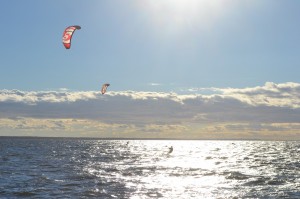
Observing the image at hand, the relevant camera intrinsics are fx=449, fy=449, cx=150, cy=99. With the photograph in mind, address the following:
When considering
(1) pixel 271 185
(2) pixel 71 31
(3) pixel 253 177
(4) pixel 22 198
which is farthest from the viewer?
(3) pixel 253 177

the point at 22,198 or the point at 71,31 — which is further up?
the point at 71,31

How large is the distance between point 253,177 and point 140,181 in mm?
12148

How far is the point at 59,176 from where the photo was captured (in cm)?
3978

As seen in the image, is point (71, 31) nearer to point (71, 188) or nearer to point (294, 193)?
point (71, 188)

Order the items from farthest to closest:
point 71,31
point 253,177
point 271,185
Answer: point 253,177 → point 71,31 → point 271,185

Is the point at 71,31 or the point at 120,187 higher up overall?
the point at 71,31

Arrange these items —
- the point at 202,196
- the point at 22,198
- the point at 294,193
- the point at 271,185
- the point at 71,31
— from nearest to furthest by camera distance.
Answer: the point at 22,198, the point at 202,196, the point at 294,193, the point at 271,185, the point at 71,31

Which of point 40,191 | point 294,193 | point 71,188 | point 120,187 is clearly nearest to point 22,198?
point 40,191

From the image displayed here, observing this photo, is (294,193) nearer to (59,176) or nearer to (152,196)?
(152,196)

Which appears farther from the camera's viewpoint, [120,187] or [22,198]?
[120,187]

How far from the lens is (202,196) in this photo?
96.3 ft

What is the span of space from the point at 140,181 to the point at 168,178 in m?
3.63

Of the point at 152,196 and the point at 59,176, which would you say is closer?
the point at 152,196

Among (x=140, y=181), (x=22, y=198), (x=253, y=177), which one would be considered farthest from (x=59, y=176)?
(x=253, y=177)
